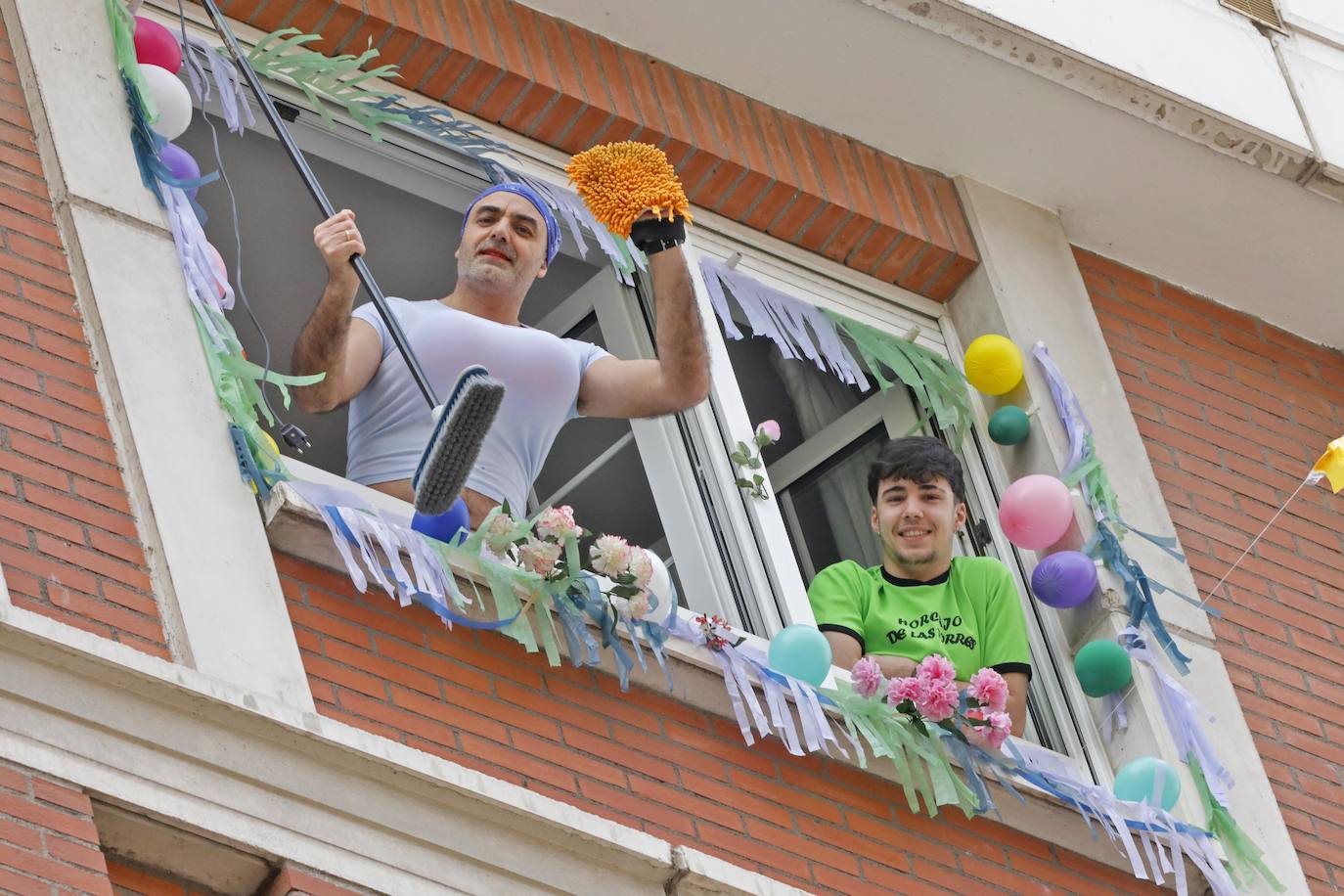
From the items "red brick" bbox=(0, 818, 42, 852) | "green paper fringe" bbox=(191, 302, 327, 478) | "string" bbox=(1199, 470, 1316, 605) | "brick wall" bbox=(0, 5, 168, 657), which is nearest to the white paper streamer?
"string" bbox=(1199, 470, 1316, 605)

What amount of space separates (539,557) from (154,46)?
1803 mm

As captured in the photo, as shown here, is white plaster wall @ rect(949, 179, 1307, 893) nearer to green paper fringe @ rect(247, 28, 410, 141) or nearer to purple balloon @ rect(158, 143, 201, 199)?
green paper fringe @ rect(247, 28, 410, 141)

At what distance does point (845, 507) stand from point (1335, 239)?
191 cm

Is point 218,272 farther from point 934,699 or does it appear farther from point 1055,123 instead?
point 1055,123

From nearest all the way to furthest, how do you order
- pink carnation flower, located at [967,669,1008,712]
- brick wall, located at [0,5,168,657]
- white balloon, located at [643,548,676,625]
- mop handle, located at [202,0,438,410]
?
Answer: brick wall, located at [0,5,168,657], mop handle, located at [202,0,438,410], white balloon, located at [643,548,676,625], pink carnation flower, located at [967,669,1008,712]

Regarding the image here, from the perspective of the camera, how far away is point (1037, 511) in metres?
8.19

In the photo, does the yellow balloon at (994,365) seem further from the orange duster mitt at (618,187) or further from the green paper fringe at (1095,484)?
the orange duster mitt at (618,187)

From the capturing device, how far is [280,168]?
356 inches

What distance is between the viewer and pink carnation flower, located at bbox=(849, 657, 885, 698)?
7.23m

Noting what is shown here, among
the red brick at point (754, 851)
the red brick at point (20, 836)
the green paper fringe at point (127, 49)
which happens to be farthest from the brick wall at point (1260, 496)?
the red brick at point (20, 836)

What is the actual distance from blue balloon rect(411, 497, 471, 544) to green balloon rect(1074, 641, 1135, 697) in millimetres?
2204

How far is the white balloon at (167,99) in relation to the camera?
7.15 metres

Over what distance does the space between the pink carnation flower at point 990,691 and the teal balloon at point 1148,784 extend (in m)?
0.48

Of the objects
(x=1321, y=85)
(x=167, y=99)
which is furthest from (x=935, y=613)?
(x=1321, y=85)
